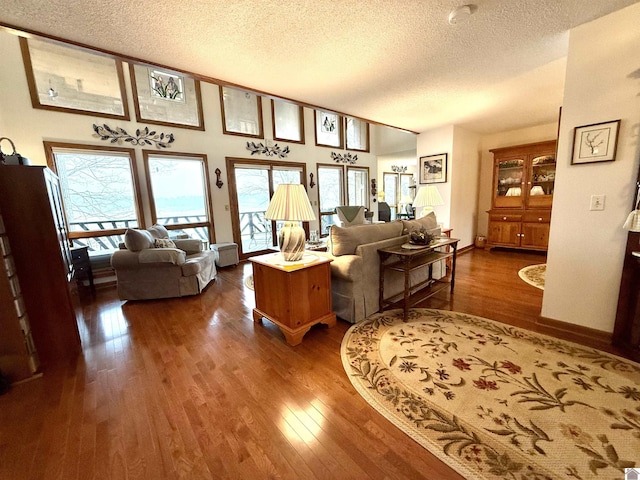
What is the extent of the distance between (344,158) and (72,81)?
5370mm

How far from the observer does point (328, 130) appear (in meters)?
6.64

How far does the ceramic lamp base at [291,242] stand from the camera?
2.30 meters

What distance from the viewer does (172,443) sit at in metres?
1.32

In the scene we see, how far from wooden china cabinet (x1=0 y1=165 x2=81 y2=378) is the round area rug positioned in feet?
16.5

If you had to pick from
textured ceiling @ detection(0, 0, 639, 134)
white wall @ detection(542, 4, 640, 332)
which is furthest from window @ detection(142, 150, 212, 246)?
white wall @ detection(542, 4, 640, 332)

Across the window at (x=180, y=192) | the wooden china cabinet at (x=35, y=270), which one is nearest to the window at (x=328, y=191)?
the window at (x=180, y=192)

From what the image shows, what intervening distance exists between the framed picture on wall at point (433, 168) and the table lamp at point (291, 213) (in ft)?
12.4

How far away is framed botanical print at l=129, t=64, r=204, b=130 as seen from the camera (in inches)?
164

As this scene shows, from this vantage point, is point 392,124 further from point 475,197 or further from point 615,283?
point 615,283

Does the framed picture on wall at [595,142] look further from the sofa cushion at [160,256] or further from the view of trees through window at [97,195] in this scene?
the view of trees through window at [97,195]

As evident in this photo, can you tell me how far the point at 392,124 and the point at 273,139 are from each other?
2.58 m

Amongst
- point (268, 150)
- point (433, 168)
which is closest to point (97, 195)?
point (268, 150)

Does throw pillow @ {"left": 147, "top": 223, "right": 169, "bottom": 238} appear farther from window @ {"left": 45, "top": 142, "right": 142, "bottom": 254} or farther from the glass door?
the glass door

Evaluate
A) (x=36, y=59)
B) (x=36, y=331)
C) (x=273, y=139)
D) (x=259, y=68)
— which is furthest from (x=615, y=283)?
(x=36, y=59)
